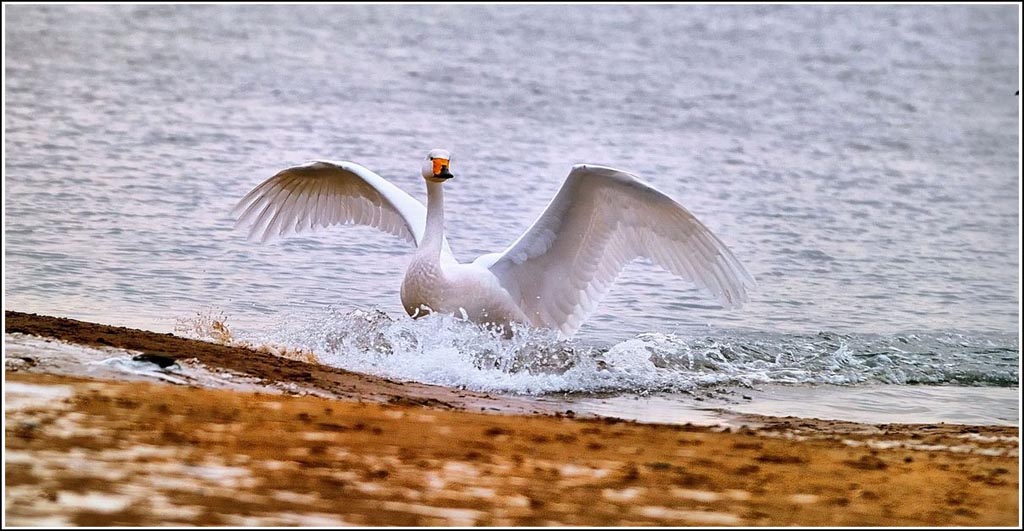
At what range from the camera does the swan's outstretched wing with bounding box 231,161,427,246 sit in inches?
439

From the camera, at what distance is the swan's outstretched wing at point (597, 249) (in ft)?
30.3

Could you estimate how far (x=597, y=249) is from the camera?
9.69 m

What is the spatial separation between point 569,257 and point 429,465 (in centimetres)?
Answer: 382

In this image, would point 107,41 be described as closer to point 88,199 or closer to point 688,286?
point 88,199

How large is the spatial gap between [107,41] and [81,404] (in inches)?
803

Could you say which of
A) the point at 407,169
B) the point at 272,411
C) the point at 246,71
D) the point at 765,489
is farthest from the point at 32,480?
the point at 246,71

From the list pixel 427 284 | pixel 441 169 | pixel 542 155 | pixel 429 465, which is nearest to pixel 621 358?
pixel 427 284

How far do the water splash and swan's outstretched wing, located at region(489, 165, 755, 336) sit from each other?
32 centimetres

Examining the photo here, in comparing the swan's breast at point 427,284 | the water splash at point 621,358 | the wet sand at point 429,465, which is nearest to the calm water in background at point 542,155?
the water splash at point 621,358

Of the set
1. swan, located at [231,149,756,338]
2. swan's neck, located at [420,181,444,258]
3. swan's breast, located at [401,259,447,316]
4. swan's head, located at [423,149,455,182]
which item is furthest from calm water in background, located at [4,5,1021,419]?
swan's head, located at [423,149,455,182]

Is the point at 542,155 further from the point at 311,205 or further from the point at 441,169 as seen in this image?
the point at 441,169

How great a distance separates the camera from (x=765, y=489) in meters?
6.11

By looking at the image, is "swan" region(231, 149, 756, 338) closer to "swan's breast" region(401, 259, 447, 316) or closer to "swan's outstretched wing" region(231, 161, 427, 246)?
"swan's breast" region(401, 259, 447, 316)

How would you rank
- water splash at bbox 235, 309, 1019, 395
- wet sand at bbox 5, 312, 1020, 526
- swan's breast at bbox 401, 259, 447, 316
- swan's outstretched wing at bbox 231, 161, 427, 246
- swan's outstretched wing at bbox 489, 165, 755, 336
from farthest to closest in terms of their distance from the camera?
swan's outstretched wing at bbox 231, 161, 427, 246, swan's breast at bbox 401, 259, 447, 316, swan's outstretched wing at bbox 489, 165, 755, 336, water splash at bbox 235, 309, 1019, 395, wet sand at bbox 5, 312, 1020, 526
